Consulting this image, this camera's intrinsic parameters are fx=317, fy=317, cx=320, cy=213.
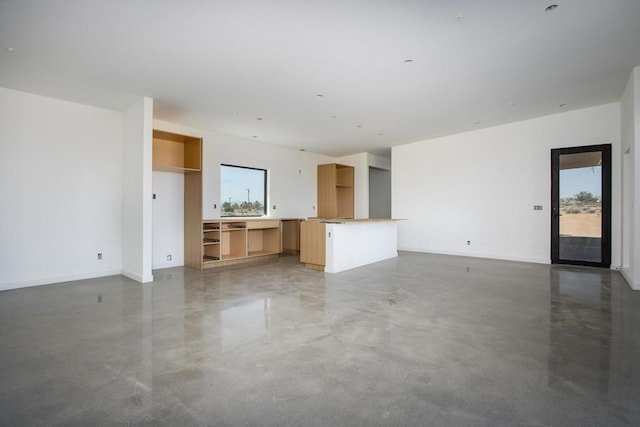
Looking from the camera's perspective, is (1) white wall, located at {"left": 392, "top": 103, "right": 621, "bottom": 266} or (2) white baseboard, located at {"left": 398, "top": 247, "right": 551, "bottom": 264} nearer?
(1) white wall, located at {"left": 392, "top": 103, "right": 621, "bottom": 266}

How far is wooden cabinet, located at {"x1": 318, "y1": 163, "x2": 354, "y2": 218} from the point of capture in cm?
947

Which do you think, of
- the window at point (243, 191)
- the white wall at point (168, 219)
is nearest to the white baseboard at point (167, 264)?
the white wall at point (168, 219)

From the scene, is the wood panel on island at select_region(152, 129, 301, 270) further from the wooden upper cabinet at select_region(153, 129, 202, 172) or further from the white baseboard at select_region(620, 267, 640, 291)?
the white baseboard at select_region(620, 267, 640, 291)

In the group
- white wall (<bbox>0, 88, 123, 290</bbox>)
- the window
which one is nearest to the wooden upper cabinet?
white wall (<bbox>0, 88, 123, 290</bbox>)

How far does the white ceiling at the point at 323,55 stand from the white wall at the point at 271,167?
3.99 ft

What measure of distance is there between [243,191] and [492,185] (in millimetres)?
5814

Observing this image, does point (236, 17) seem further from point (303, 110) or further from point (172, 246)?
point (172, 246)

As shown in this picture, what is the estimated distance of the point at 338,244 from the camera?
18.7 ft

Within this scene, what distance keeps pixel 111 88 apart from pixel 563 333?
6138mm

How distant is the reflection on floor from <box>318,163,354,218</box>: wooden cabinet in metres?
5.42

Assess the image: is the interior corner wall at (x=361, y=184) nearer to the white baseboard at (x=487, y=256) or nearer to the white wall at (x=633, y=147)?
the white baseboard at (x=487, y=256)

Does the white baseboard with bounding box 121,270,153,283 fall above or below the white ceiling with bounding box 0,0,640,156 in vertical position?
below

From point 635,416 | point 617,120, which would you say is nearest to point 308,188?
point 617,120

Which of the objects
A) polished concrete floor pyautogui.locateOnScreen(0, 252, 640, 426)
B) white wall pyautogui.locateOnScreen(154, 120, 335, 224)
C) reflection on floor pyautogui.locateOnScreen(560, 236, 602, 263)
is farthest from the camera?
white wall pyautogui.locateOnScreen(154, 120, 335, 224)
